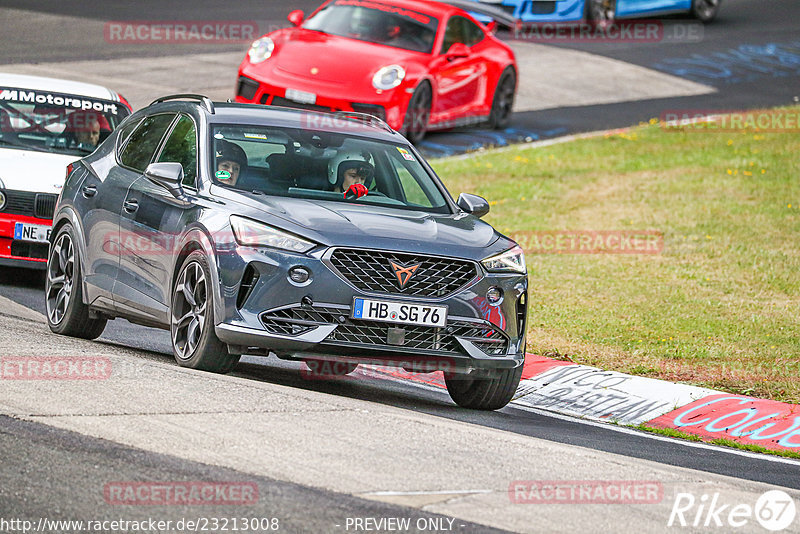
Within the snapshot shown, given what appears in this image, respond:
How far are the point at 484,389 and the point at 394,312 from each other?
130 cm

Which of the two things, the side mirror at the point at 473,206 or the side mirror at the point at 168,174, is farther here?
the side mirror at the point at 473,206

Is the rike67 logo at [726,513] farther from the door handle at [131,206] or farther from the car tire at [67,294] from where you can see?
the car tire at [67,294]

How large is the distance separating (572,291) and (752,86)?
1583 cm

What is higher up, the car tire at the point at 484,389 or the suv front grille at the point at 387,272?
the suv front grille at the point at 387,272

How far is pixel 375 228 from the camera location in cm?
848

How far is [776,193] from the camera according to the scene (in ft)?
63.6

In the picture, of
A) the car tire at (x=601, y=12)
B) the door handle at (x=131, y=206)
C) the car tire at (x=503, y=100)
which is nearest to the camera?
the door handle at (x=131, y=206)

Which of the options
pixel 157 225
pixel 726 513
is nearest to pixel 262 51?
pixel 157 225

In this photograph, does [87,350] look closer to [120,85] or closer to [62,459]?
[62,459]

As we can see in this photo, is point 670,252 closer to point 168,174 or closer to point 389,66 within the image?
point 389,66

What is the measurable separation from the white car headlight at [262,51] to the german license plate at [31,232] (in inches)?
275

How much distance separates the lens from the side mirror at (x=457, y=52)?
20.0 m

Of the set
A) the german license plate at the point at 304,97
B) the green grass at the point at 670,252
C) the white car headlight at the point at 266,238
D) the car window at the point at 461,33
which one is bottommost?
the green grass at the point at 670,252

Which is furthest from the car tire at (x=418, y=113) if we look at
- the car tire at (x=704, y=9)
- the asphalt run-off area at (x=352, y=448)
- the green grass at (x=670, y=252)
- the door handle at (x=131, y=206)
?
the car tire at (x=704, y=9)
